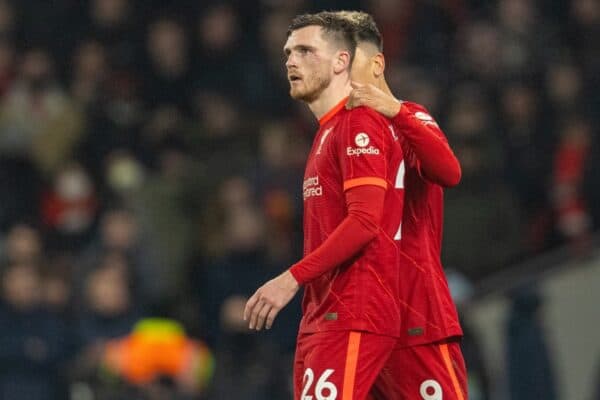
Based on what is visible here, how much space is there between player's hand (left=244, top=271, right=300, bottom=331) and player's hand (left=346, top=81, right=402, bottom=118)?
727mm

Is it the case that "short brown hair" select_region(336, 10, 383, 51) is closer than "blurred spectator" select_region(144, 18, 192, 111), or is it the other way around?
"short brown hair" select_region(336, 10, 383, 51)

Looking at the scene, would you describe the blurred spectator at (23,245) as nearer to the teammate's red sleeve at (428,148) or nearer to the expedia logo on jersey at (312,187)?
the expedia logo on jersey at (312,187)

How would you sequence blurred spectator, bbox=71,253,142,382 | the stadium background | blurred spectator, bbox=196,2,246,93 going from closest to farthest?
the stadium background, blurred spectator, bbox=71,253,142,382, blurred spectator, bbox=196,2,246,93

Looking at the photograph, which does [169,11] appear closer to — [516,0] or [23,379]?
[516,0]

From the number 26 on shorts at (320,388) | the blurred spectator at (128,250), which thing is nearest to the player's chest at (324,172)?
the number 26 on shorts at (320,388)

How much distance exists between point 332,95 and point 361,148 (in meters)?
0.34

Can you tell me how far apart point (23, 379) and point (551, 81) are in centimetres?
471

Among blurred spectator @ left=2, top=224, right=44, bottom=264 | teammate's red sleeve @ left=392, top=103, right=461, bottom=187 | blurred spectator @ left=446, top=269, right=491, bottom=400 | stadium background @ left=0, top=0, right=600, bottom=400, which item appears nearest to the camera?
teammate's red sleeve @ left=392, top=103, right=461, bottom=187

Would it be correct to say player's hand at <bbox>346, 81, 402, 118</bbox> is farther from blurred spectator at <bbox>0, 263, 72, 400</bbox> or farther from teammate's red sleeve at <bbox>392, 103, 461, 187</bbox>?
blurred spectator at <bbox>0, 263, 72, 400</bbox>

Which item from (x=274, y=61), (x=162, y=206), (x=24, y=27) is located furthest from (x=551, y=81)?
(x=24, y=27)

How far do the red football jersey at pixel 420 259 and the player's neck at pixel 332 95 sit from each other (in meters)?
0.23

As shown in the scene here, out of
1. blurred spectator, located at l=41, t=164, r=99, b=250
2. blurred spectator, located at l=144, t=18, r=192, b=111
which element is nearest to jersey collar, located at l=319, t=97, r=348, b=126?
blurred spectator, located at l=41, t=164, r=99, b=250

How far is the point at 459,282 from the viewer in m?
10.0

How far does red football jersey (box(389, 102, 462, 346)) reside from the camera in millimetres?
5539
